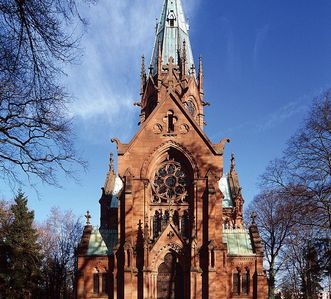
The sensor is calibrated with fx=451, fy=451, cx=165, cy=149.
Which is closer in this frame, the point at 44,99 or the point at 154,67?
the point at 44,99

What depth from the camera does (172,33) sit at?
4741 cm

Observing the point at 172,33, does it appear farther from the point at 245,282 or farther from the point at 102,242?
the point at 245,282

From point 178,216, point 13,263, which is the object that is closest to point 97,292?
point 178,216

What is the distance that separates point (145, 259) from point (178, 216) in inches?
151

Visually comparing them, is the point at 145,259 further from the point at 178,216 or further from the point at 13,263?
the point at 13,263

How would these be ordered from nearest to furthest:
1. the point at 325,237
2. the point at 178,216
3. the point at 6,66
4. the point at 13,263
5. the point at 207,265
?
1. the point at 6,66
2. the point at 325,237
3. the point at 207,265
4. the point at 178,216
5. the point at 13,263

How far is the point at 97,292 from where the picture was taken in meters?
30.7

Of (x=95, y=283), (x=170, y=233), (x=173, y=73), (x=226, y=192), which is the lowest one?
(x=95, y=283)

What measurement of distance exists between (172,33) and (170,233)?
25.0 m

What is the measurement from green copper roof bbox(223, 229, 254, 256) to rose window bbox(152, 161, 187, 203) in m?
4.98

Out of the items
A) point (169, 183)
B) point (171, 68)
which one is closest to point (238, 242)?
point (169, 183)

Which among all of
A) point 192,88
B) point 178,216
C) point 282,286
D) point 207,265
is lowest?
point 282,286

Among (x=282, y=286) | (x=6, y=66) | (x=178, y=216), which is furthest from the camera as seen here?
(x=282, y=286)

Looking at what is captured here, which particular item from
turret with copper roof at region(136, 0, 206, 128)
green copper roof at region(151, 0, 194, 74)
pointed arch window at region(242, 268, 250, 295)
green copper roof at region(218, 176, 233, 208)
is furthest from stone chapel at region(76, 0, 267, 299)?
green copper roof at region(151, 0, 194, 74)
